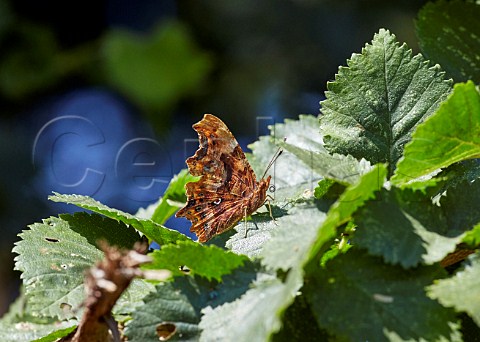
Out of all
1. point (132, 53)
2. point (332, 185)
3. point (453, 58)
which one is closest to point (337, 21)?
point (132, 53)

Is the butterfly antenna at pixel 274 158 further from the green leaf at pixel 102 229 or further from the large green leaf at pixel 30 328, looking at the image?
the large green leaf at pixel 30 328

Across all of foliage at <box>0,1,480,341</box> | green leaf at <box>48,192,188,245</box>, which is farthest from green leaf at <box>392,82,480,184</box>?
green leaf at <box>48,192,188,245</box>

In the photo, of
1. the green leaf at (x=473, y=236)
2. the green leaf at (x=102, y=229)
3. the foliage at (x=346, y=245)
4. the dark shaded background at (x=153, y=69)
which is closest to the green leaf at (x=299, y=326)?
the foliage at (x=346, y=245)

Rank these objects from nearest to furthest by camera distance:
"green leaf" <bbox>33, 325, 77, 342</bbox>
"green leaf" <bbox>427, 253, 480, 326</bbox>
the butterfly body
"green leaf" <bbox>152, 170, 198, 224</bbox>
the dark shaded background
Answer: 1. "green leaf" <bbox>427, 253, 480, 326</bbox>
2. "green leaf" <bbox>33, 325, 77, 342</bbox>
3. the butterfly body
4. "green leaf" <bbox>152, 170, 198, 224</bbox>
5. the dark shaded background

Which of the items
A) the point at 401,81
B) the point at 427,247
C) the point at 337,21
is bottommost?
the point at 427,247

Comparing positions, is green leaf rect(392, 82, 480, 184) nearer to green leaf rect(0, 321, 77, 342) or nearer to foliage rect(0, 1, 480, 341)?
foliage rect(0, 1, 480, 341)

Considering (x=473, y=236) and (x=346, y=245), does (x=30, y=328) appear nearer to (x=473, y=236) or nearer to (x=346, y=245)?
(x=346, y=245)

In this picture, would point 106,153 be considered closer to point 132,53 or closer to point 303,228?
point 132,53

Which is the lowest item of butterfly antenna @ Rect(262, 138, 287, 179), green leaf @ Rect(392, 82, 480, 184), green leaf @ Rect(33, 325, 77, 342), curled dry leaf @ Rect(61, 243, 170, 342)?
curled dry leaf @ Rect(61, 243, 170, 342)
